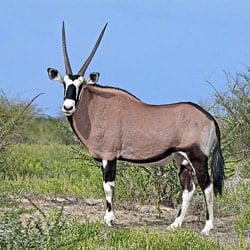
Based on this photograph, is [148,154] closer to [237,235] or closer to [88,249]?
[237,235]

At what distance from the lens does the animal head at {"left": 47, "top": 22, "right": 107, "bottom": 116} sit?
9.73 metres

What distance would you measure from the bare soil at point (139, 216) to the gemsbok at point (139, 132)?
0.30 meters

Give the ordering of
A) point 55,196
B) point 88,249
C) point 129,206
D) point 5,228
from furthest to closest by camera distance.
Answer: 1. point 55,196
2. point 129,206
3. point 88,249
4. point 5,228

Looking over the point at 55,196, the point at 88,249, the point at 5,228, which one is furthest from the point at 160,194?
the point at 5,228

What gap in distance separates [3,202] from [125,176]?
4285mm

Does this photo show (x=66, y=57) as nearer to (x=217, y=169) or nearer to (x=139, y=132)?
(x=139, y=132)

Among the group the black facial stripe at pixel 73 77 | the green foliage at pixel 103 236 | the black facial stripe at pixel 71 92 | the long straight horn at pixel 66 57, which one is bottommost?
the green foliage at pixel 103 236

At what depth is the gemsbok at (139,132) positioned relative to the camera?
9.77 meters

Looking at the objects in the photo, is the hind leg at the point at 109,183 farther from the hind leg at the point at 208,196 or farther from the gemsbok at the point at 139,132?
the hind leg at the point at 208,196

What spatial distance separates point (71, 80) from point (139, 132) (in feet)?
3.44

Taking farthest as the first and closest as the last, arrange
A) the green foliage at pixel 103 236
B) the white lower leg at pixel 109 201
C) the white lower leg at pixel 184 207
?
1. the white lower leg at pixel 184 207
2. the white lower leg at pixel 109 201
3. the green foliage at pixel 103 236

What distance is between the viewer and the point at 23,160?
18391 millimetres

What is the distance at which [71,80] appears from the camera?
32.2ft

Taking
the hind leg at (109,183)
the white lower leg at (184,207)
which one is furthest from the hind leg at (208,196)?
the hind leg at (109,183)
